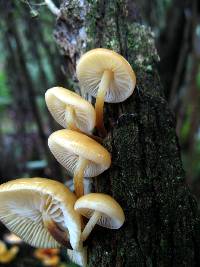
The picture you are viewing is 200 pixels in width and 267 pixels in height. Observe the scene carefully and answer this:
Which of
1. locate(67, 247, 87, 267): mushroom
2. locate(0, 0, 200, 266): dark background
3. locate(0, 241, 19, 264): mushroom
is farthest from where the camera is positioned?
locate(0, 0, 200, 266): dark background

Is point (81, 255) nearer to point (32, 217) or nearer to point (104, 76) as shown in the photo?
point (32, 217)

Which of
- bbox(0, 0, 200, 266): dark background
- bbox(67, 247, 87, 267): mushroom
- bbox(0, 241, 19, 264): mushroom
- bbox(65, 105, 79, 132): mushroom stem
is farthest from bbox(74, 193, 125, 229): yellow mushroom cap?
bbox(0, 0, 200, 266): dark background

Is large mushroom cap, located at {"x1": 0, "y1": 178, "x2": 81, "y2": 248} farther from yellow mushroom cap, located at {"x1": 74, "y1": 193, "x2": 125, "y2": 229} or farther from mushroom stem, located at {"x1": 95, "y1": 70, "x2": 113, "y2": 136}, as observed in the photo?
mushroom stem, located at {"x1": 95, "y1": 70, "x2": 113, "y2": 136}

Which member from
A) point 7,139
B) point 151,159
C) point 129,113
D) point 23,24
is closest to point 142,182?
point 151,159

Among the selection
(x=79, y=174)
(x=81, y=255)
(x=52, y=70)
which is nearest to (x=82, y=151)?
(x=79, y=174)

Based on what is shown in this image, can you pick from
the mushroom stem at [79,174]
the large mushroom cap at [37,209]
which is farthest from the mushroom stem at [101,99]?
the large mushroom cap at [37,209]

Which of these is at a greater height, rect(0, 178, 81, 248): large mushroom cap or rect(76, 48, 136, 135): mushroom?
rect(76, 48, 136, 135): mushroom

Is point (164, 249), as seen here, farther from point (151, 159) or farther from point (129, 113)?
point (129, 113)
